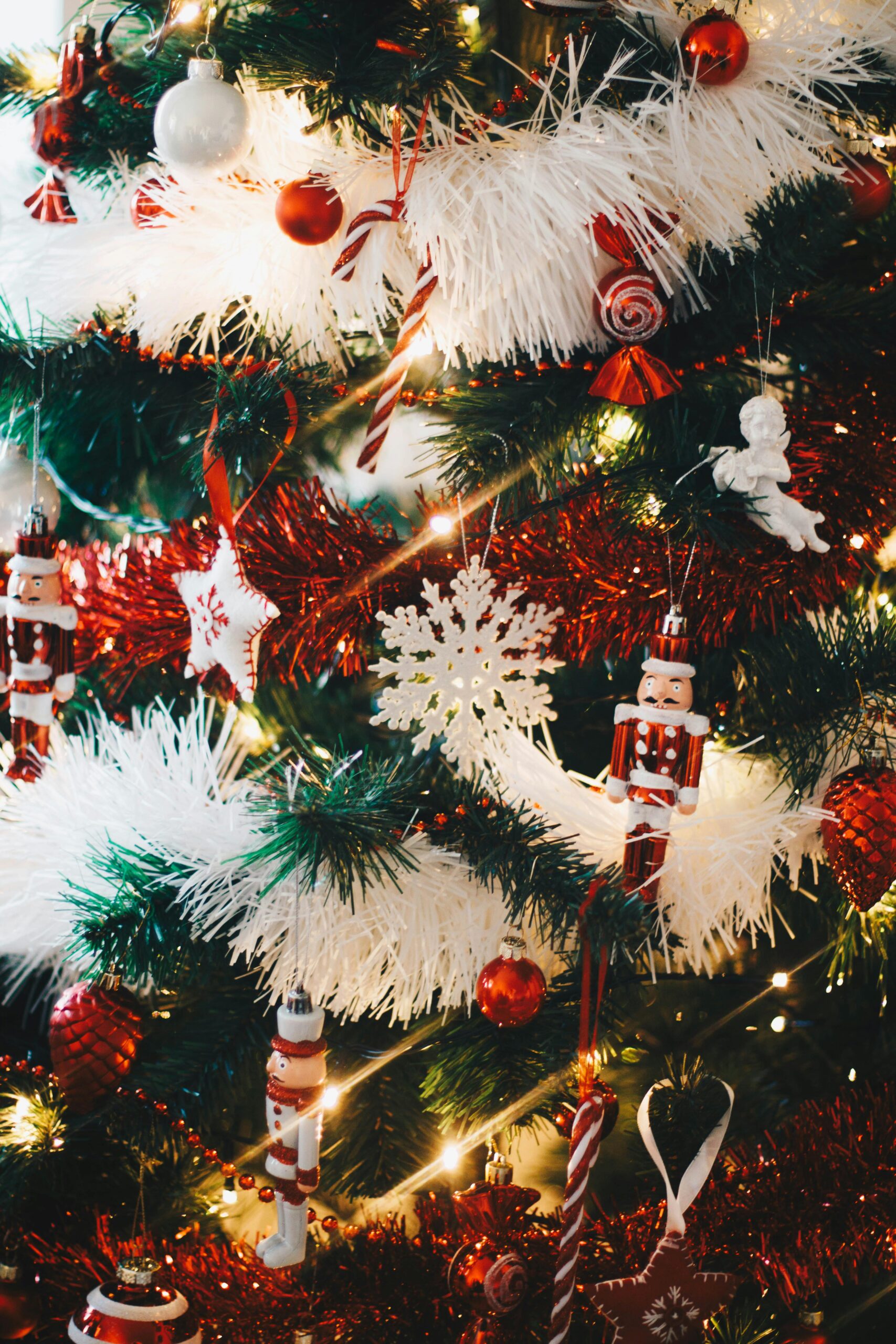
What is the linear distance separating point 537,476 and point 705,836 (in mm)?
263

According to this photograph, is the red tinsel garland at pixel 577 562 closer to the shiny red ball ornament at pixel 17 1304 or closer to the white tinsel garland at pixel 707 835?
the white tinsel garland at pixel 707 835

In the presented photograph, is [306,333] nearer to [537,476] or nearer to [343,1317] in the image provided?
[537,476]

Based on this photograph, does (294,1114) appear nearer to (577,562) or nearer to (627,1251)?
(627,1251)

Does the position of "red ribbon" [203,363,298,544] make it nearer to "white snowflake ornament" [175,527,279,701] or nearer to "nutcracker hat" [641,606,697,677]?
"white snowflake ornament" [175,527,279,701]

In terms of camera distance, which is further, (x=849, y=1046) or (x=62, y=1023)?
(x=849, y=1046)

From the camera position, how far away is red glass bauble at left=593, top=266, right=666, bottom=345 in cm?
64

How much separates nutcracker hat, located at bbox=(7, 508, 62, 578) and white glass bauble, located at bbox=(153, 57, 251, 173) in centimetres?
25

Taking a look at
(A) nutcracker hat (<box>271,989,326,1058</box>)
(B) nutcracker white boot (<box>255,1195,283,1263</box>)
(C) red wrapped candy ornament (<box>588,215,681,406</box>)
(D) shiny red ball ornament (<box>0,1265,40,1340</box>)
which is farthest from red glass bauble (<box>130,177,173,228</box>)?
(D) shiny red ball ornament (<box>0,1265,40,1340</box>)

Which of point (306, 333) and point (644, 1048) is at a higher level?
point (306, 333)

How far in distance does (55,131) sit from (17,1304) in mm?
860

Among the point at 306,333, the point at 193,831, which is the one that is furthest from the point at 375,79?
the point at 193,831

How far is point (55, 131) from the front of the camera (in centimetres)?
77

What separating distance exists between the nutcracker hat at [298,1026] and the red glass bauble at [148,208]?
52 centimetres

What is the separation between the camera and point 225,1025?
0.77 m
